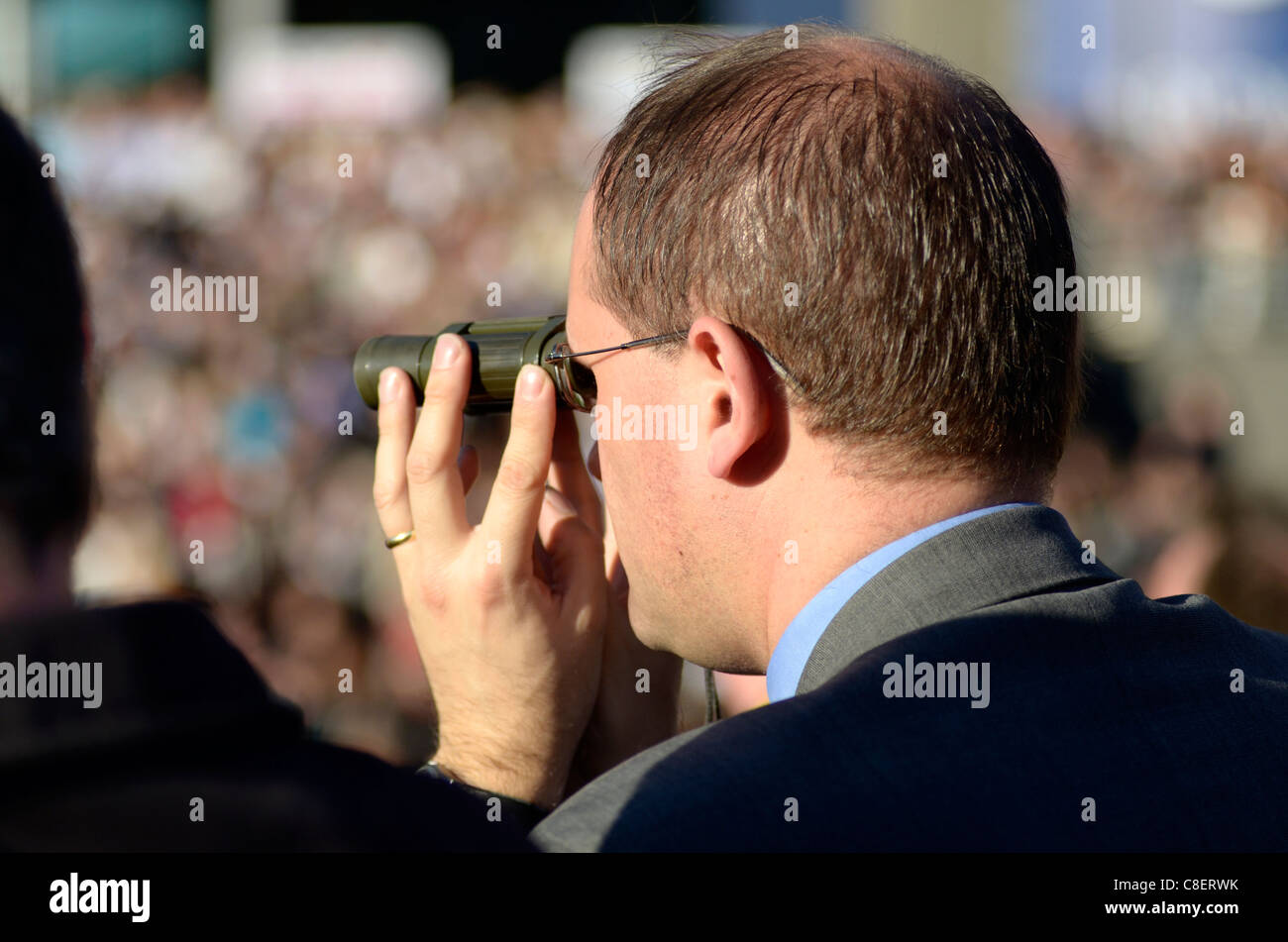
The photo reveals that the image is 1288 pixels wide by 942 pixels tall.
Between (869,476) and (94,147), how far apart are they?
10.2m

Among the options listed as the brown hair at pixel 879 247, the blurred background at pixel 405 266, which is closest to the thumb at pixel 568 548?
the brown hair at pixel 879 247

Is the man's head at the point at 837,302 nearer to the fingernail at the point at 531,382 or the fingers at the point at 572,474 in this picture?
the fingernail at the point at 531,382

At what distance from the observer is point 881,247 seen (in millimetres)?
1225

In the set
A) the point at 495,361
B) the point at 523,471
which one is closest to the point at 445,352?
the point at 495,361

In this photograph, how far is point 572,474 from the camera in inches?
71.2

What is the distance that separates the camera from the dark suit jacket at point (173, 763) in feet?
2.40

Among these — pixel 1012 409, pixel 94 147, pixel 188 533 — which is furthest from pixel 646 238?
pixel 94 147

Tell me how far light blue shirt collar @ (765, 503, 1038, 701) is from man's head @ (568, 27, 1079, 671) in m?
0.02

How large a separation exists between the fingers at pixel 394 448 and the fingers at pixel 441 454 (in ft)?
0.10

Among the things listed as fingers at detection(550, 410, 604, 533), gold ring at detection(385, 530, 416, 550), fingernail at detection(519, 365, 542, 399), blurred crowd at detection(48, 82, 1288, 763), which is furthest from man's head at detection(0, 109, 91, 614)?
blurred crowd at detection(48, 82, 1288, 763)

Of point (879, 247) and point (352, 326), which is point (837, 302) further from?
point (352, 326)

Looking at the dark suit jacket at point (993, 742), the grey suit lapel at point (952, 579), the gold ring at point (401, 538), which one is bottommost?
the dark suit jacket at point (993, 742)
